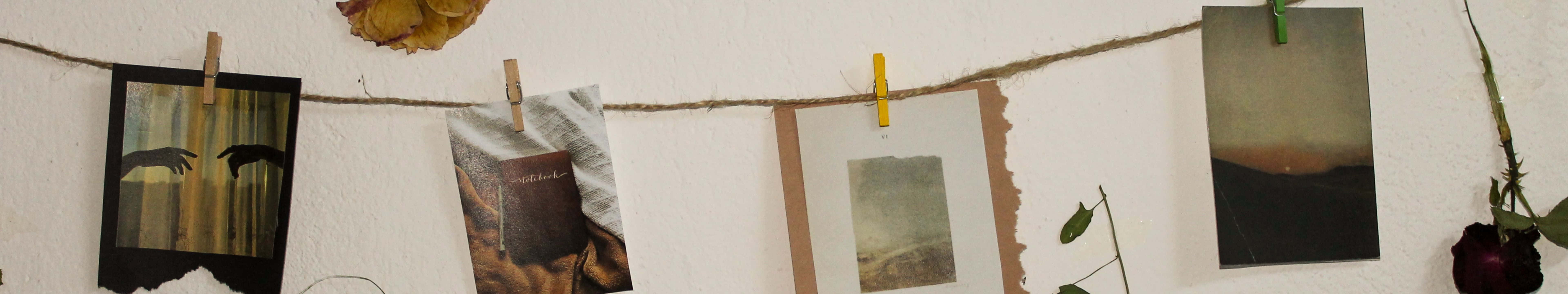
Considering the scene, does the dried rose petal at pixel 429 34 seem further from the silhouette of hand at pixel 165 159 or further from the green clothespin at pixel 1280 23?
the green clothespin at pixel 1280 23

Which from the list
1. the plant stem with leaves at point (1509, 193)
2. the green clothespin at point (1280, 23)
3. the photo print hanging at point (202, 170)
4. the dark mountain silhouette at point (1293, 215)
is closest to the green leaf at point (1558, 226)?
the plant stem with leaves at point (1509, 193)

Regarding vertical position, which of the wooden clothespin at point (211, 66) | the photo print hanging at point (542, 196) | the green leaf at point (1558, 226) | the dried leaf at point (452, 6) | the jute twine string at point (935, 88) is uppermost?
the dried leaf at point (452, 6)

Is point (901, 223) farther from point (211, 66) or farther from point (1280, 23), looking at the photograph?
point (211, 66)

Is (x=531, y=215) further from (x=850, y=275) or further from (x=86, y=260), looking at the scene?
(x=86, y=260)

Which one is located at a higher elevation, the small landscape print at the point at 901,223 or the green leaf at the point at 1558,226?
the small landscape print at the point at 901,223

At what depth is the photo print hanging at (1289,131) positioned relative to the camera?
0.74 meters

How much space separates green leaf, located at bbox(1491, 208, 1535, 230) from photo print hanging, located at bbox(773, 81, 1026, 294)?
44cm

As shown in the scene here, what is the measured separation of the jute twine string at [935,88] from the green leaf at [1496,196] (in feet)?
0.81

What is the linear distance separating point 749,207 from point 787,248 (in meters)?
0.05

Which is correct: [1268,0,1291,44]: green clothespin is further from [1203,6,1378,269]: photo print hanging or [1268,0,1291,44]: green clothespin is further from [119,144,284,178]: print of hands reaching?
[119,144,284,178]: print of hands reaching

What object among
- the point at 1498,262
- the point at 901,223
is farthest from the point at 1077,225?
the point at 1498,262

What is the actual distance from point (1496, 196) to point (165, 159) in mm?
1278

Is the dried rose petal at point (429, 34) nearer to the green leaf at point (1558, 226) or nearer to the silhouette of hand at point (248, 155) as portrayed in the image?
the silhouette of hand at point (248, 155)

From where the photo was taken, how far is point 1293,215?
29.3 inches
